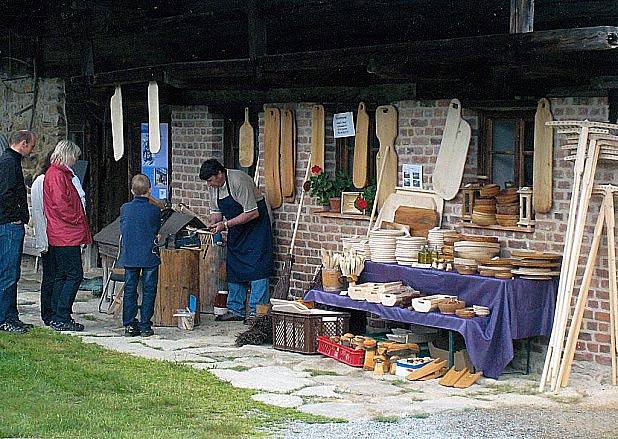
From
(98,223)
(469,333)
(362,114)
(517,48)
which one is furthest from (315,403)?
(98,223)

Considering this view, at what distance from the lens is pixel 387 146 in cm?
1054

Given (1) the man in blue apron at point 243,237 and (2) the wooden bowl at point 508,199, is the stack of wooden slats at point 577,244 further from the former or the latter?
(1) the man in blue apron at point 243,237

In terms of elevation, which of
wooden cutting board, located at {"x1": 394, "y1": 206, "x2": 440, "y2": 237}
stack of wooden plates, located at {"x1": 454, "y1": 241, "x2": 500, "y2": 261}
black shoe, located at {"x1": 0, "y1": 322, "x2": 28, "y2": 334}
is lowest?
black shoe, located at {"x1": 0, "y1": 322, "x2": 28, "y2": 334}

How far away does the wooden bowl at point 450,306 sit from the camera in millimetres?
8852

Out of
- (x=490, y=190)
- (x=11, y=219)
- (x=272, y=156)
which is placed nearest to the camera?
(x=490, y=190)

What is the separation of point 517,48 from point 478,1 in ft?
5.66

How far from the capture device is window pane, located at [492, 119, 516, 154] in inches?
379

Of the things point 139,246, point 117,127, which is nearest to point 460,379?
point 139,246

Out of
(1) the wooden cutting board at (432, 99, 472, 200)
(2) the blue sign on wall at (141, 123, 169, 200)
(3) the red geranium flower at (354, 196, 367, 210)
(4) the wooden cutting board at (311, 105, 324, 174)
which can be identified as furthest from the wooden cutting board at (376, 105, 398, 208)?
(2) the blue sign on wall at (141, 123, 169, 200)

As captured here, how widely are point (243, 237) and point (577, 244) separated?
4204mm

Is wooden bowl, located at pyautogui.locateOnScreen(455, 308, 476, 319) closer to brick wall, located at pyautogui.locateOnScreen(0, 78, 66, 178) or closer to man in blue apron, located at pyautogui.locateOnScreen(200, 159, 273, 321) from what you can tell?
man in blue apron, located at pyautogui.locateOnScreen(200, 159, 273, 321)

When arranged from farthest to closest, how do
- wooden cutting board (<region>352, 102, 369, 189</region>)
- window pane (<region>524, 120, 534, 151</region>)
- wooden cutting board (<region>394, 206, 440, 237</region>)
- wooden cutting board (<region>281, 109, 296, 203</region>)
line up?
wooden cutting board (<region>281, 109, 296, 203</region>)
wooden cutting board (<region>352, 102, 369, 189</region>)
wooden cutting board (<region>394, 206, 440, 237</region>)
window pane (<region>524, 120, 534, 151</region>)

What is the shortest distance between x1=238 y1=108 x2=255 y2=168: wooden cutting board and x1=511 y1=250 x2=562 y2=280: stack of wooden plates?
4268mm

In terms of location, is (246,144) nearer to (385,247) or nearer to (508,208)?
(385,247)
